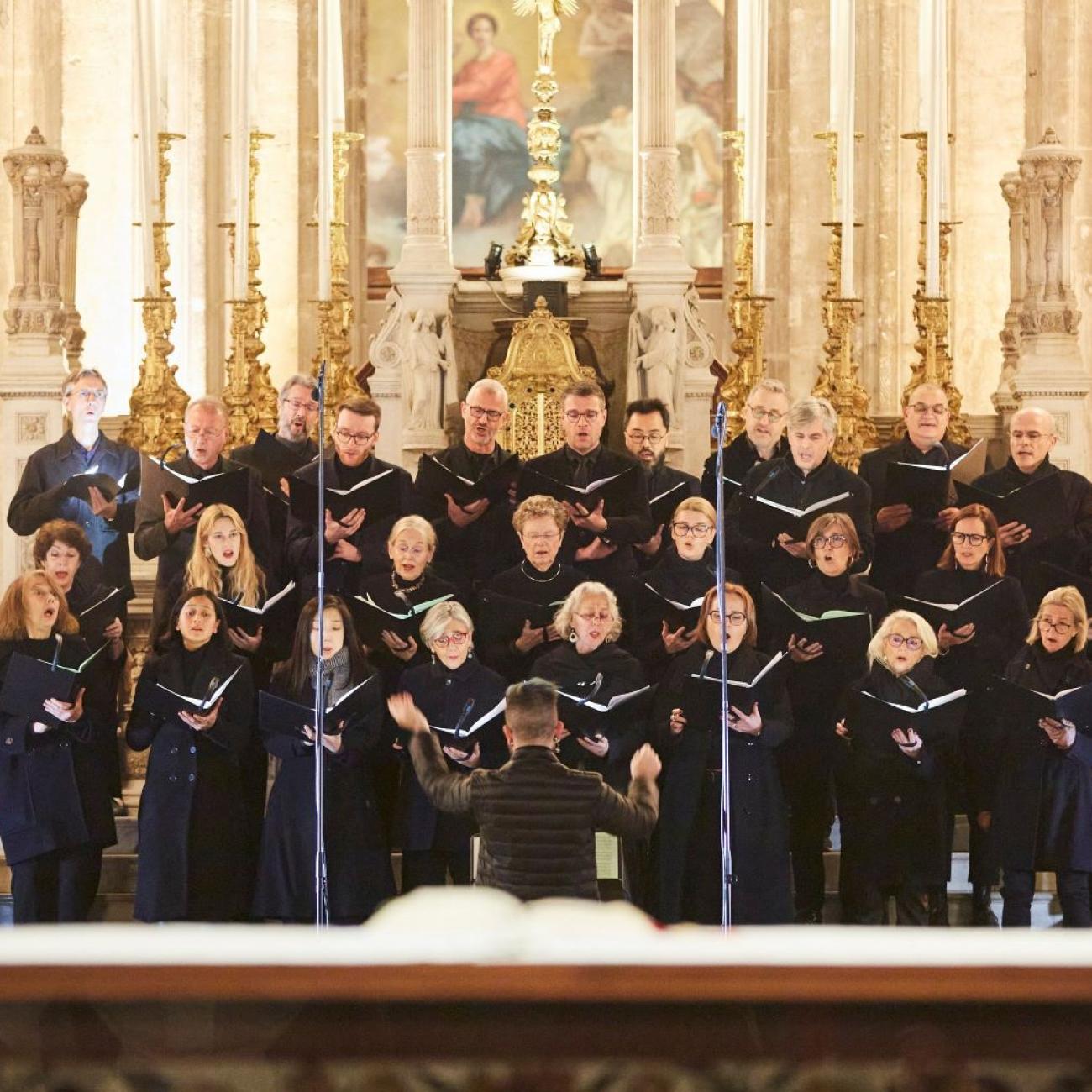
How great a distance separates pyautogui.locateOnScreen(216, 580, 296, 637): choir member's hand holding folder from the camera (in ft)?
25.5

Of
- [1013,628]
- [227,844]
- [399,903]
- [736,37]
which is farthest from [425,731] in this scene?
[736,37]

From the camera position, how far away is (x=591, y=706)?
738 cm

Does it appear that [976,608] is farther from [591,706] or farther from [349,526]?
[349,526]

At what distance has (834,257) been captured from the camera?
37.0 ft

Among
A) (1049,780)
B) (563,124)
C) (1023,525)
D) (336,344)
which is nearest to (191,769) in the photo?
(1049,780)

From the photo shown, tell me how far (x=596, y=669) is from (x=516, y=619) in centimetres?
40

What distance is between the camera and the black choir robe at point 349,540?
805 cm

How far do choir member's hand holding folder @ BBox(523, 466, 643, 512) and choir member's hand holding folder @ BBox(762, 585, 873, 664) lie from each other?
66 centimetres

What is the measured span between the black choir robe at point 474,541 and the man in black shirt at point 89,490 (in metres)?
1.03

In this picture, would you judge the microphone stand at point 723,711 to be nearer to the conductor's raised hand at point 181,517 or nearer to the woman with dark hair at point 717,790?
the woman with dark hair at point 717,790

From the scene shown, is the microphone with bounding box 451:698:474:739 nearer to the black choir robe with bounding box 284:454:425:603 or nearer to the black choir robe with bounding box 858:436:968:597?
the black choir robe with bounding box 284:454:425:603

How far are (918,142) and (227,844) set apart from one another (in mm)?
4905

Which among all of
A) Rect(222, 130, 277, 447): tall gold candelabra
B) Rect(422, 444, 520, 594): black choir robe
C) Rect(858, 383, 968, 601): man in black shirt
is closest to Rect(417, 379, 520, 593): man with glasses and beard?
Rect(422, 444, 520, 594): black choir robe

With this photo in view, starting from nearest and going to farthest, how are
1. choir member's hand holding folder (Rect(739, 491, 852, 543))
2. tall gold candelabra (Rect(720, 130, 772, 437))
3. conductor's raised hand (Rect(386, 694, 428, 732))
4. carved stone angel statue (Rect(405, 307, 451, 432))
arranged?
conductor's raised hand (Rect(386, 694, 428, 732)) < choir member's hand holding folder (Rect(739, 491, 852, 543)) < tall gold candelabra (Rect(720, 130, 772, 437)) < carved stone angel statue (Rect(405, 307, 451, 432))
